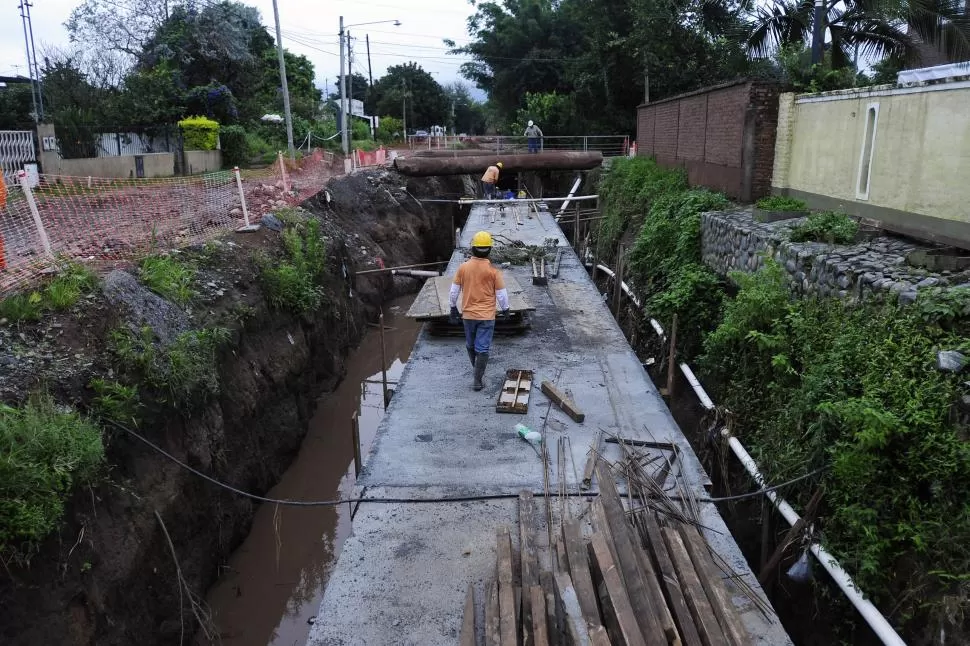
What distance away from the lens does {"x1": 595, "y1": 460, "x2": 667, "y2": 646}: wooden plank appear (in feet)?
11.6

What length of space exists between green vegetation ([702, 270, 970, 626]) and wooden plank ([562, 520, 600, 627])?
180cm

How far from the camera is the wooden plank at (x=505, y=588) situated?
3.60 metres

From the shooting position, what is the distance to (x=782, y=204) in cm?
938

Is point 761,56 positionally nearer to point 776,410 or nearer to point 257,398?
point 776,410

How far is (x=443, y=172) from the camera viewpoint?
64.5 ft

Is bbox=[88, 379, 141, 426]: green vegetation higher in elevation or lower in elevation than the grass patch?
lower

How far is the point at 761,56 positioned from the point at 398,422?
1512 centimetres

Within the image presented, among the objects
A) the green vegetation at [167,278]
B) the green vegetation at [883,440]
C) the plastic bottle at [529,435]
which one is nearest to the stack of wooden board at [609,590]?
the green vegetation at [883,440]

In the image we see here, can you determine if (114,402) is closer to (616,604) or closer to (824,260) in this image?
(616,604)

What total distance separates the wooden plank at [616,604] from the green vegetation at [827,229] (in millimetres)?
4936

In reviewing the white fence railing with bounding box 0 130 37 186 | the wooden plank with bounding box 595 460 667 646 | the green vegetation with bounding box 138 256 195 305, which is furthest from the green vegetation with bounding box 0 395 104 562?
the white fence railing with bounding box 0 130 37 186

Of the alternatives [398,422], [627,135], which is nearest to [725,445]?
[398,422]

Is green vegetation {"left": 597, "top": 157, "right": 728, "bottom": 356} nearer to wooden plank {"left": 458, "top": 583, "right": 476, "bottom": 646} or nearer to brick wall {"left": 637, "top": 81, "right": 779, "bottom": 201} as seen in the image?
brick wall {"left": 637, "top": 81, "right": 779, "bottom": 201}

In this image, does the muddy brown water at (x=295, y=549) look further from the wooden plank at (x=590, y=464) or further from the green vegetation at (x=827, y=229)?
the green vegetation at (x=827, y=229)
